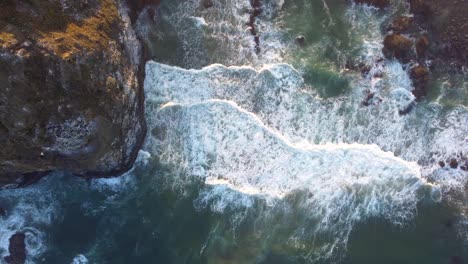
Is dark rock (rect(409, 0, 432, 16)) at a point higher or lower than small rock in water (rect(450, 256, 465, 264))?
higher

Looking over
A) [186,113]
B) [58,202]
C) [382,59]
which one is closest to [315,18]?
[382,59]

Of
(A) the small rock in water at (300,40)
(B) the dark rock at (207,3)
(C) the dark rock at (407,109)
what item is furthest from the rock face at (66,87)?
(C) the dark rock at (407,109)

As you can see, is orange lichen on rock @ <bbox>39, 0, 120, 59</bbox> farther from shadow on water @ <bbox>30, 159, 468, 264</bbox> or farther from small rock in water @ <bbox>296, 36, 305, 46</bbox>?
small rock in water @ <bbox>296, 36, 305, 46</bbox>

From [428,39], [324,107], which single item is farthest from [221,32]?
[428,39]

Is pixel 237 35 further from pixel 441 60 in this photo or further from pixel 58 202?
pixel 58 202

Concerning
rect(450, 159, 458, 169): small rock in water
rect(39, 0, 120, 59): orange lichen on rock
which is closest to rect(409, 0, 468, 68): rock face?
rect(450, 159, 458, 169): small rock in water

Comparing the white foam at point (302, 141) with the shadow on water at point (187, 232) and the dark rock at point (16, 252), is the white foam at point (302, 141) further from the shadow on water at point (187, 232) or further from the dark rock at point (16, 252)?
the dark rock at point (16, 252)
